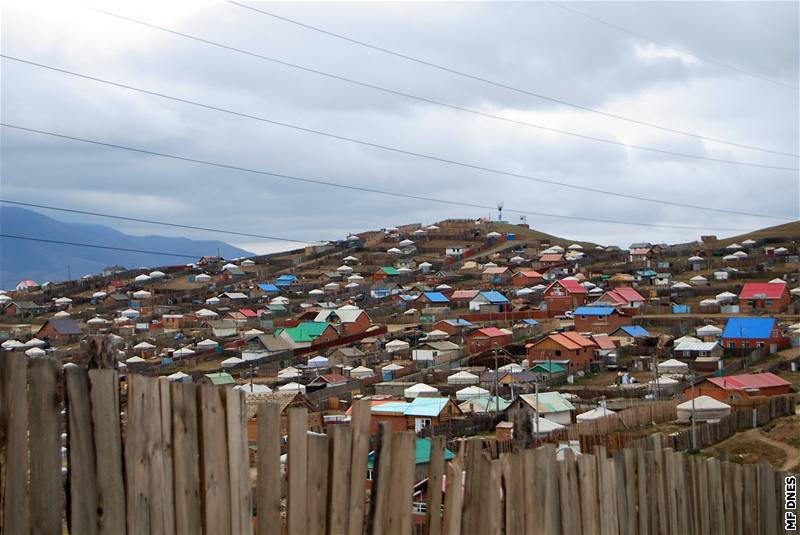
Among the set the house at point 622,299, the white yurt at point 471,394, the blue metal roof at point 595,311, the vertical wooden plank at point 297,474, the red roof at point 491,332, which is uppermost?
the vertical wooden plank at point 297,474

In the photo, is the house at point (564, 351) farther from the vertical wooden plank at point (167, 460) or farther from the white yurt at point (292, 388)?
the vertical wooden plank at point (167, 460)

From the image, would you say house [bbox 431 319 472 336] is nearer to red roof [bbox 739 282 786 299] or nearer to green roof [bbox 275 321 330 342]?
green roof [bbox 275 321 330 342]

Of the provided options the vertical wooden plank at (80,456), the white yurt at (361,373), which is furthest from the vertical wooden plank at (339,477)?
the white yurt at (361,373)

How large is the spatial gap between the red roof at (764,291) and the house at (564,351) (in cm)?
2133

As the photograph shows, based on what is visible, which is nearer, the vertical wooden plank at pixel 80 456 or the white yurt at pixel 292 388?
the vertical wooden plank at pixel 80 456

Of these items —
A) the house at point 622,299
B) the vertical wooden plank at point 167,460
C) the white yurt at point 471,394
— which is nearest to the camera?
the vertical wooden plank at point 167,460

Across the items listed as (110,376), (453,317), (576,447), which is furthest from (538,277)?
(110,376)

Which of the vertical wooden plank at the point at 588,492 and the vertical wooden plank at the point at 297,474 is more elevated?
Result: the vertical wooden plank at the point at 297,474

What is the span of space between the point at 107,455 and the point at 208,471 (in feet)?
1.58

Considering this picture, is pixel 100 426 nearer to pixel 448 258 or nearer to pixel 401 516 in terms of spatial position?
pixel 401 516

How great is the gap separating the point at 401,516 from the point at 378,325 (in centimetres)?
7079

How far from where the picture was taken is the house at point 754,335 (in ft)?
177

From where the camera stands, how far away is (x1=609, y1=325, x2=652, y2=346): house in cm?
6053

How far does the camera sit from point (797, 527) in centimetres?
1017
